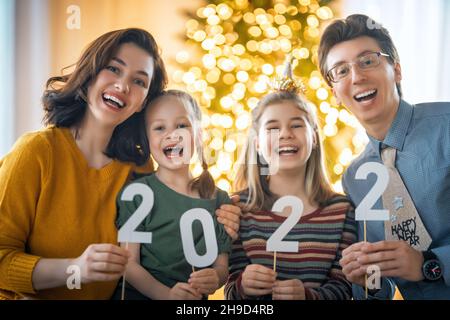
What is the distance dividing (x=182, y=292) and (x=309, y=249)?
35 centimetres

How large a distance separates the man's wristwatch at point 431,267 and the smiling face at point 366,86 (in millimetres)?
361

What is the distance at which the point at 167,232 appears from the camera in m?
1.42

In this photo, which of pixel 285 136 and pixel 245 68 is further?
pixel 245 68

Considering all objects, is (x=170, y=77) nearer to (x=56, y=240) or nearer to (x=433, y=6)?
(x=56, y=240)

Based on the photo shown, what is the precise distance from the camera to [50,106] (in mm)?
1454

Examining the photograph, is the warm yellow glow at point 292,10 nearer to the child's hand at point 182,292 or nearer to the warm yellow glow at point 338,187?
the warm yellow glow at point 338,187

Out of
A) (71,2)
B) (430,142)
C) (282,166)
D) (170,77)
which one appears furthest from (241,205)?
(71,2)

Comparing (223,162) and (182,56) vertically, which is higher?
(182,56)

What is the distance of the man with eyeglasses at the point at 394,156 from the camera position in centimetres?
138

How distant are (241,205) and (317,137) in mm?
274

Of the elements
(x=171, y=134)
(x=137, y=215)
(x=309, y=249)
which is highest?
(x=171, y=134)

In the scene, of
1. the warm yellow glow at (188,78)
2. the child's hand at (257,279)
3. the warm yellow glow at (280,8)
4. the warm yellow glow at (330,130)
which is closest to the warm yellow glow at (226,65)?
the warm yellow glow at (188,78)

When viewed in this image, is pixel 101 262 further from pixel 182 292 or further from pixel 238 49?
pixel 238 49

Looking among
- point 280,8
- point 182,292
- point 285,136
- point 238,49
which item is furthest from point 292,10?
point 182,292
